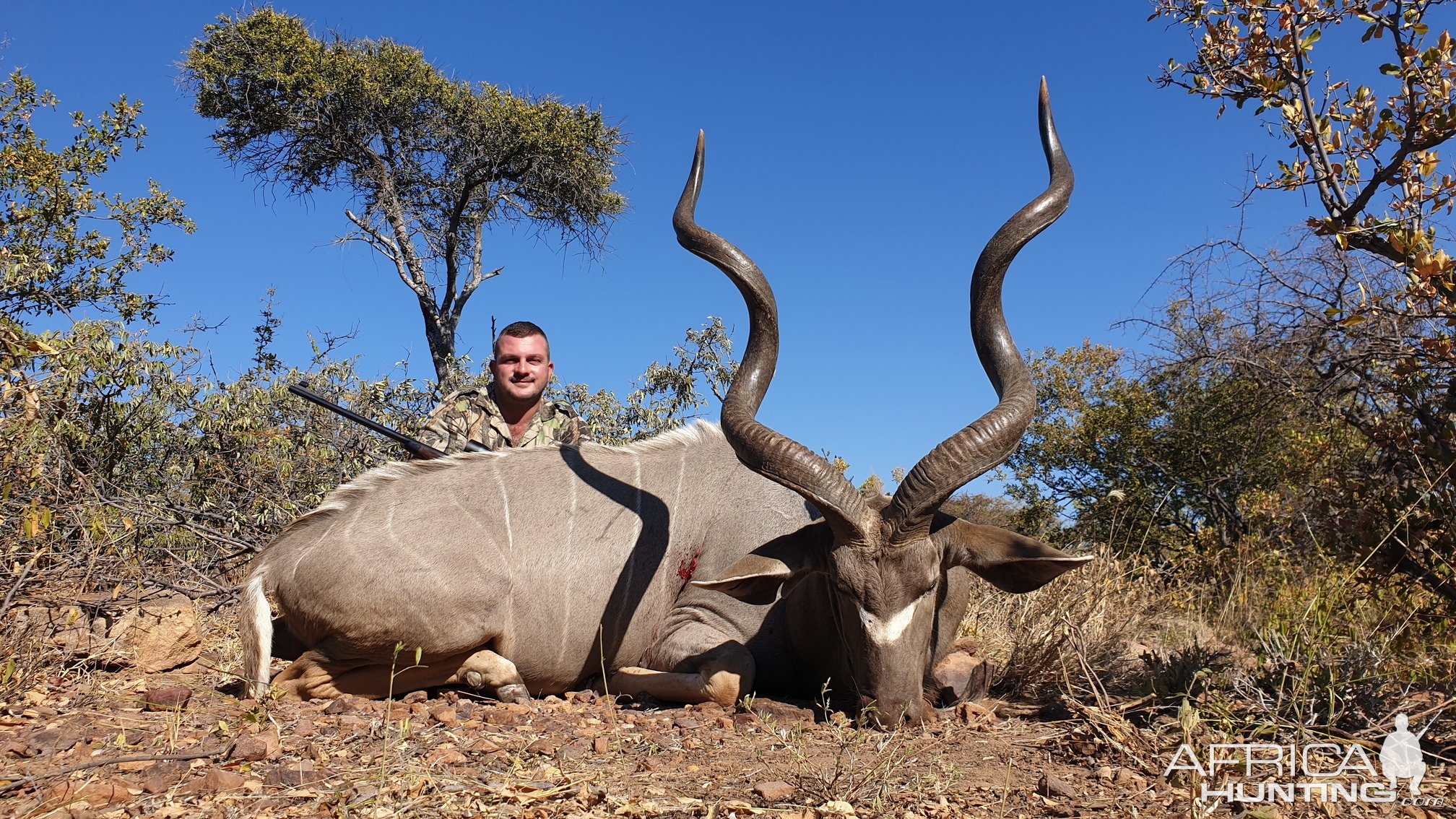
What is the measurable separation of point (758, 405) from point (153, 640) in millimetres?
2912

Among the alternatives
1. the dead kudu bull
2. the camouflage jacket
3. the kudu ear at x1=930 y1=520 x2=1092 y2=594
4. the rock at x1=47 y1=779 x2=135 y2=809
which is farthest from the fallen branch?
the camouflage jacket

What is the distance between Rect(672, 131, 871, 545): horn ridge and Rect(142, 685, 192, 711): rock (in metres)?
2.24

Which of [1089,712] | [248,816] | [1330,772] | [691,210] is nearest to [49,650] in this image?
[248,816]

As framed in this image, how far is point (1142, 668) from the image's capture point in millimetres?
4207

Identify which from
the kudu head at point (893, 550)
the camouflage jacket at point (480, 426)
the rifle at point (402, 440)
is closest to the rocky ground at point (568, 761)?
the kudu head at point (893, 550)

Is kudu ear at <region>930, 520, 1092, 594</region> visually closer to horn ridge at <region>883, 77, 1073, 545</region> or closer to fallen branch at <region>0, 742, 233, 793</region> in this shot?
horn ridge at <region>883, 77, 1073, 545</region>

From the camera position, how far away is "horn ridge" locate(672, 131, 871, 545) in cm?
360

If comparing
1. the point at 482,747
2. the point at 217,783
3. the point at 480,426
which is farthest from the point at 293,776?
the point at 480,426

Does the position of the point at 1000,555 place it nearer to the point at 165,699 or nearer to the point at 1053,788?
the point at 1053,788

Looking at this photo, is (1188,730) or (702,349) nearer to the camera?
(1188,730)

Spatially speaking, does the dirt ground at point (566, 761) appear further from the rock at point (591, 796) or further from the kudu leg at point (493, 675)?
the kudu leg at point (493, 675)

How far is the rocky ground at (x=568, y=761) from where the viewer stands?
101 inches

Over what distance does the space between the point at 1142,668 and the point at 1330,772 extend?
1.51 metres

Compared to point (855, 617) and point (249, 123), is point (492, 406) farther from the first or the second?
point (249, 123)
